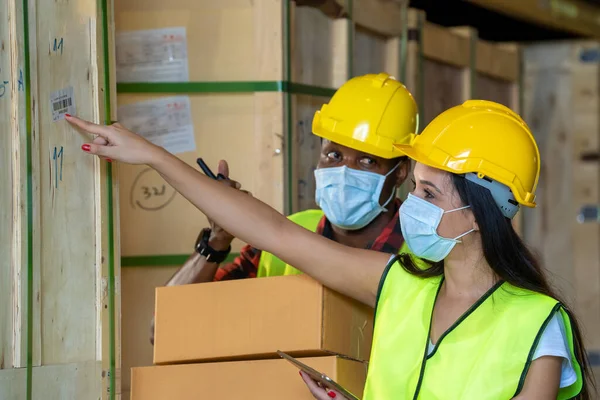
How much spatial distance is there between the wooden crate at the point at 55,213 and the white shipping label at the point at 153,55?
1.24 meters

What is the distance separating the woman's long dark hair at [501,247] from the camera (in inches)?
114

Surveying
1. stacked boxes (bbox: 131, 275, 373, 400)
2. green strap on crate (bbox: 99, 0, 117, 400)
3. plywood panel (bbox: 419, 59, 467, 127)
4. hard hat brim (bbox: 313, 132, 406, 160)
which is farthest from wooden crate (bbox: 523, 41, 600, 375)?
green strap on crate (bbox: 99, 0, 117, 400)

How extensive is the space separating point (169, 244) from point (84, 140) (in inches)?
55.7

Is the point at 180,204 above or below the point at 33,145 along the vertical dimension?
below

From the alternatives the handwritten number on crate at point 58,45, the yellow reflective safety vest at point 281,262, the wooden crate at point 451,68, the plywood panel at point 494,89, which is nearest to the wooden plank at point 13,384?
the handwritten number on crate at point 58,45

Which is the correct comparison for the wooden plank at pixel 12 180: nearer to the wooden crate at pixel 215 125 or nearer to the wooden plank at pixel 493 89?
the wooden crate at pixel 215 125

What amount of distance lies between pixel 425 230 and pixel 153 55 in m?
2.03

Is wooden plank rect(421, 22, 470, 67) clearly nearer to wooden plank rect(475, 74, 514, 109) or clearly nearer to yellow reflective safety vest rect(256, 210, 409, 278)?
wooden plank rect(475, 74, 514, 109)

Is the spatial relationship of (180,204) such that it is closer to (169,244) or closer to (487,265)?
(169,244)

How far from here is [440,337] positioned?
292 cm

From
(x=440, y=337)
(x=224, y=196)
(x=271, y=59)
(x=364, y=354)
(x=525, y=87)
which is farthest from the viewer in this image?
(x=525, y=87)

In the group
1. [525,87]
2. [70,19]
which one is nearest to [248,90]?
[70,19]

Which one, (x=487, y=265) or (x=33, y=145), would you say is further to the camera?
(x=33, y=145)

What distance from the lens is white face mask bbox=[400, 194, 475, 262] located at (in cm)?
294
